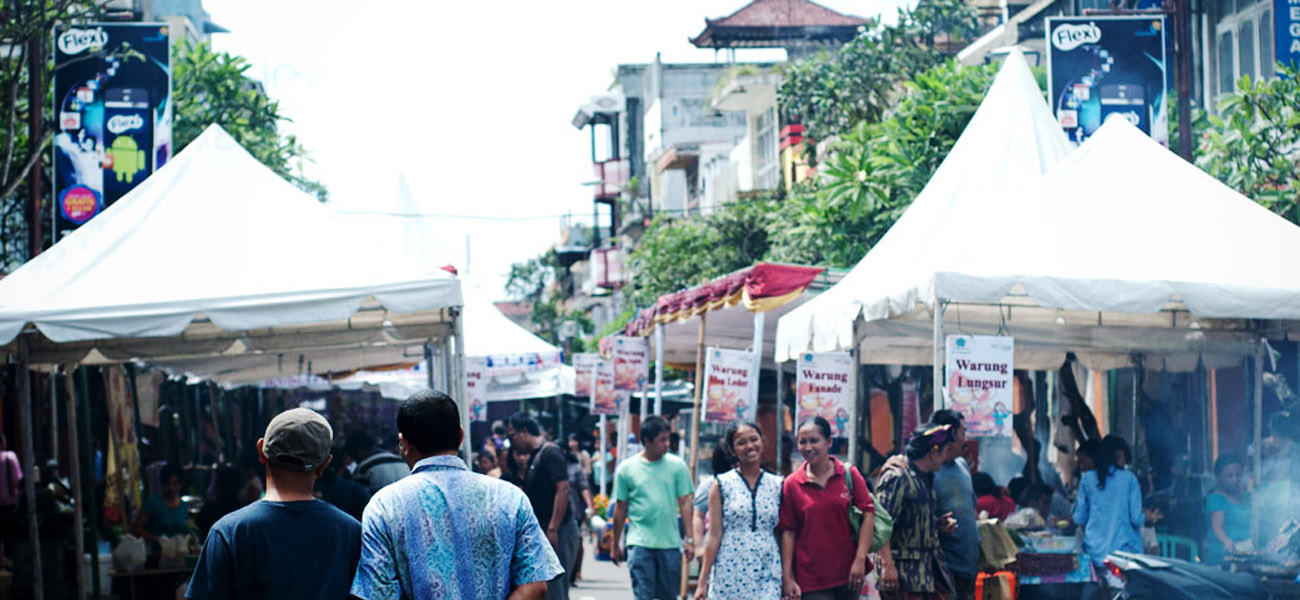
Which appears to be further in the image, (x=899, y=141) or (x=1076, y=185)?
(x=899, y=141)

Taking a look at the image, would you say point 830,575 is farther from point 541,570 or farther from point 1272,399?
point 1272,399

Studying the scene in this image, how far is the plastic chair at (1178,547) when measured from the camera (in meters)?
13.0

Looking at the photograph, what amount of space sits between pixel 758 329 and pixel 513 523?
1136 cm

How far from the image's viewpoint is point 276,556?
16.6 feet

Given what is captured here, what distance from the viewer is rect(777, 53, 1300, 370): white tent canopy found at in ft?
33.7

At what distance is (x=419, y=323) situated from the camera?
42.2 feet

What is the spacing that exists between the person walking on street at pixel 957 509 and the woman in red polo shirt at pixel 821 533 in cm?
50

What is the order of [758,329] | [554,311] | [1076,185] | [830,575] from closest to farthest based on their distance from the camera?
[830,575]
[1076,185]
[758,329]
[554,311]

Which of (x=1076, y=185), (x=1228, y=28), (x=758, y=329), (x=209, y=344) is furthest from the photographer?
(x=1228, y=28)

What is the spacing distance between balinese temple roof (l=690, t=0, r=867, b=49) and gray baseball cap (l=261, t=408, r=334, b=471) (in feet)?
176

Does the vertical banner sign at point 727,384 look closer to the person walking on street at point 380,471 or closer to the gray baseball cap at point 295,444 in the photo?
the person walking on street at point 380,471

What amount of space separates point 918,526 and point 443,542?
491 cm

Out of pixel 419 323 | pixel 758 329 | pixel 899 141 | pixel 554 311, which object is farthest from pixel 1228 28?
pixel 554 311

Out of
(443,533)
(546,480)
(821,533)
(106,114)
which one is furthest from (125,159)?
(443,533)
